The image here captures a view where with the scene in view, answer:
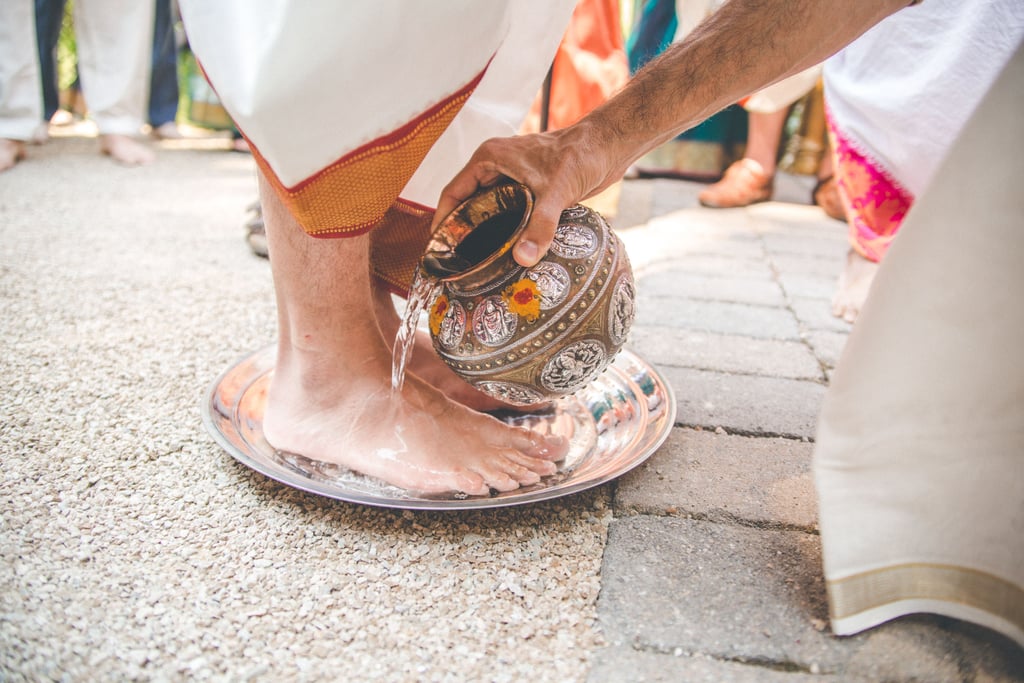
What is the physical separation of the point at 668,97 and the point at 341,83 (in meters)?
0.39

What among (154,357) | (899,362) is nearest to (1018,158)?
(899,362)

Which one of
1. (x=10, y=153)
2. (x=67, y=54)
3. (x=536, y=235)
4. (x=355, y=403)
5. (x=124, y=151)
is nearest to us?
(x=536, y=235)

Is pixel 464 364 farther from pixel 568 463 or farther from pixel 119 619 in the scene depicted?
pixel 119 619

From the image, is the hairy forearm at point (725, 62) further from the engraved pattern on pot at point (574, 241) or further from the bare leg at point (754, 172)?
the bare leg at point (754, 172)

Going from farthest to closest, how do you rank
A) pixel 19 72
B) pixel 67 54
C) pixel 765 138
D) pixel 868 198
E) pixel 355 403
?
pixel 67 54, pixel 765 138, pixel 19 72, pixel 868 198, pixel 355 403

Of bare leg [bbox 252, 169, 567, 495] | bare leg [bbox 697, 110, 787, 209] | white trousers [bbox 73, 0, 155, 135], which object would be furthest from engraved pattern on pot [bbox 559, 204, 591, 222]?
white trousers [bbox 73, 0, 155, 135]

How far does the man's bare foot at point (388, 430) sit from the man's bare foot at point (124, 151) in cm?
260

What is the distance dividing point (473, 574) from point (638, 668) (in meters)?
0.20

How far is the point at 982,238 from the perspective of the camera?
62 cm

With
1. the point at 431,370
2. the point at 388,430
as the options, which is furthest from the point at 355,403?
the point at 431,370

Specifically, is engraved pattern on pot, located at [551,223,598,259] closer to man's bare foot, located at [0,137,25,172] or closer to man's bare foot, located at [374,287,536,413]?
man's bare foot, located at [374,287,536,413]

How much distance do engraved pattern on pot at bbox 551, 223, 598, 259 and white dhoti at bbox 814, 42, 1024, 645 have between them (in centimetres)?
31

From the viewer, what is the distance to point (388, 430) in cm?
97

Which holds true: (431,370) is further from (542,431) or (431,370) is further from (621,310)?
(621,310)
